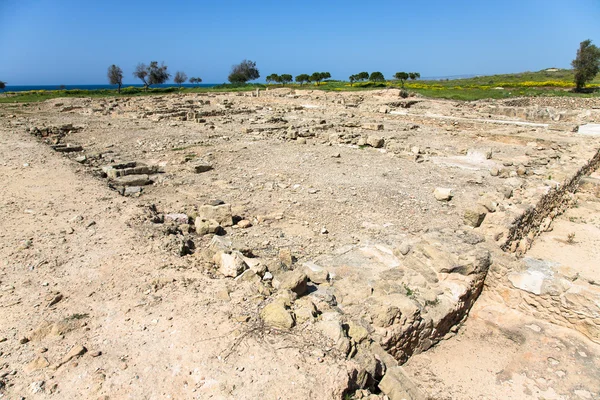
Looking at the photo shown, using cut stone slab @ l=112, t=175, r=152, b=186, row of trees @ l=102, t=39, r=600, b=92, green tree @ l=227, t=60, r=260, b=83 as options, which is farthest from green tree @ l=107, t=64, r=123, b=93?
cut stone slab @ l=112, t=175, r=152, b=186

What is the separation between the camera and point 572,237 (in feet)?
24.0

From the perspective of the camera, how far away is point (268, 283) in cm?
444

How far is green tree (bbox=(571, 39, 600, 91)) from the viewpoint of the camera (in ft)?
108

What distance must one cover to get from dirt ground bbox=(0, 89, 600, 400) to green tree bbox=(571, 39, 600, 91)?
97.0ft

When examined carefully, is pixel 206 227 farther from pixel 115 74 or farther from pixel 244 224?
pixel 115 74

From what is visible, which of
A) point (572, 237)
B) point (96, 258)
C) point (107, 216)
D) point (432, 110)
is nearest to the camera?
point (96, 258)

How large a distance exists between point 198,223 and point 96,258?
179cm

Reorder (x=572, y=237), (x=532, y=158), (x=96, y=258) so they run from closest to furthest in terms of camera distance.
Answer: (x=96, y=258), (x=572, y=237), (x=532, y=158)

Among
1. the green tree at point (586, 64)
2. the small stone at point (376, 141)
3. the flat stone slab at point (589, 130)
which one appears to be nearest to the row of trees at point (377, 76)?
the green tree at point (586, 64)

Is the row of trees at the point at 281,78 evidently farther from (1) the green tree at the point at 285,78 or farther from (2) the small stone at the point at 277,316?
(2) the small stone at the point at 277,316

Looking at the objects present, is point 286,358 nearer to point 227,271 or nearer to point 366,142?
point 227,271

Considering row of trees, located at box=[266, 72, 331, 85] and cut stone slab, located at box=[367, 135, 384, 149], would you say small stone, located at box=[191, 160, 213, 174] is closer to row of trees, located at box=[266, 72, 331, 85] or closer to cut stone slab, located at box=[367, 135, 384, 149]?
cut stone slab, located at box=[367, 135, 384, 149]

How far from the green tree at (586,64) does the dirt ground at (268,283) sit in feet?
97.0

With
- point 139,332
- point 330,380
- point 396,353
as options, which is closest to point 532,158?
point 396,353
